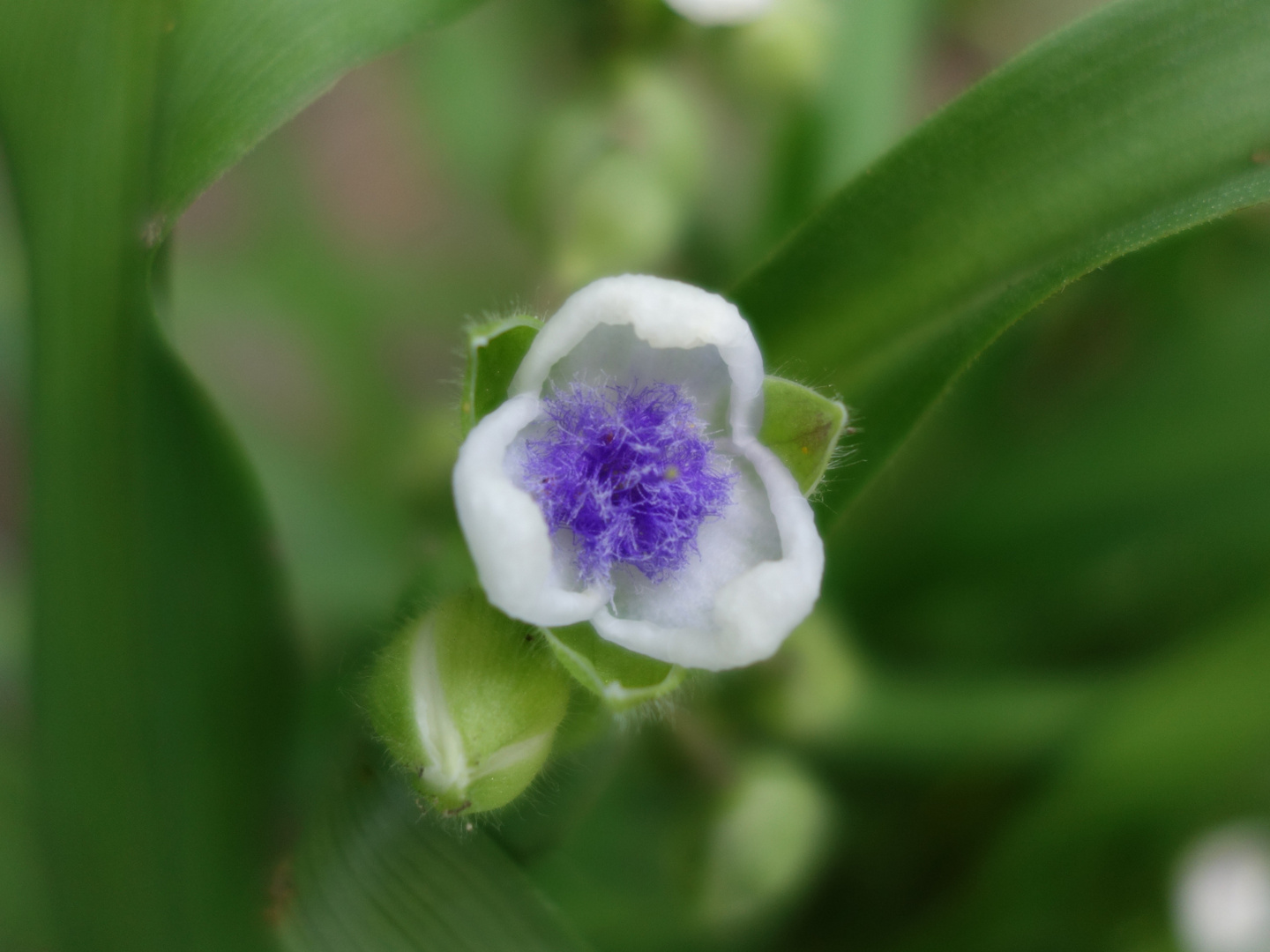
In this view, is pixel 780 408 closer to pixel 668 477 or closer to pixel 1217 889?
pixel 668 477

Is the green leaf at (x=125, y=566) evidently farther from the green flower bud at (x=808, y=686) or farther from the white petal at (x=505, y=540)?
the green flower bud at (x=808, y=686)

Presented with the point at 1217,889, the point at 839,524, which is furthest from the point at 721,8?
the point at 1217,889

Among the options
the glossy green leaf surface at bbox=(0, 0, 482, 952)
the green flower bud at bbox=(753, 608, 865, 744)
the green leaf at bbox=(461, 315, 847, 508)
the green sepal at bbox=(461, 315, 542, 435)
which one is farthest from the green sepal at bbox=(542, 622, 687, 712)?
the green flower bud at bbox=(753, 608, 865, 744)

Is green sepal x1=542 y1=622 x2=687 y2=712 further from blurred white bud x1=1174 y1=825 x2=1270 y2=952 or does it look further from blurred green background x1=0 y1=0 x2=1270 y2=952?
blurred white bud x1=1174 y1=825 x2=1270 y2=952

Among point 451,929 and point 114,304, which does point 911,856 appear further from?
point 114,304

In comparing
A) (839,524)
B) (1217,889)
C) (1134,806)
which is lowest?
(1217,889)

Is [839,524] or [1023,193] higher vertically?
[1023,193]

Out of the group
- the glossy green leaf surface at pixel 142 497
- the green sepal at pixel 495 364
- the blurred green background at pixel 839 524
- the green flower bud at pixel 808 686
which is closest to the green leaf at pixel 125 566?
the glossy green leaf surface at pixel 142 497
